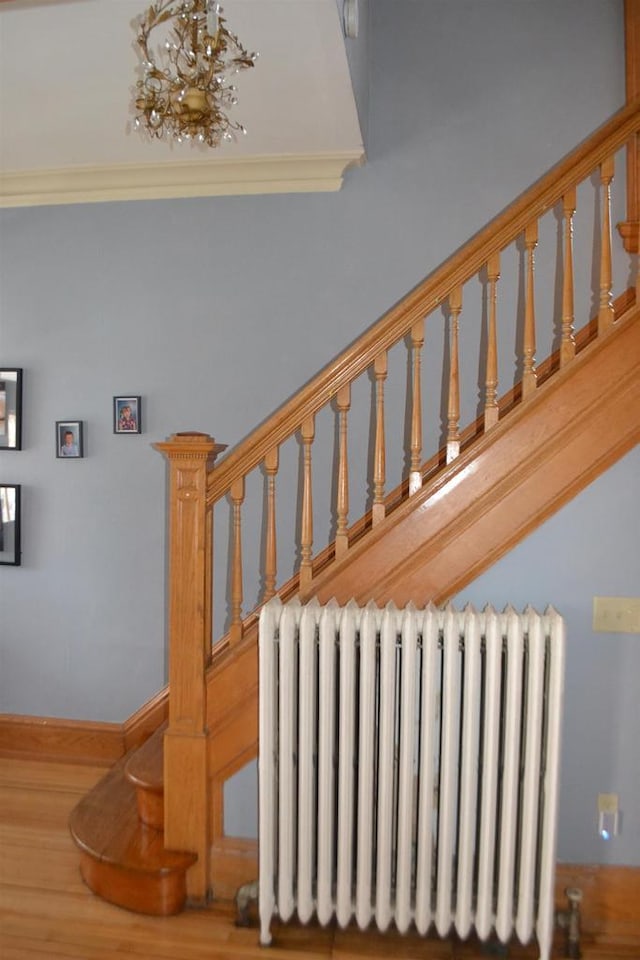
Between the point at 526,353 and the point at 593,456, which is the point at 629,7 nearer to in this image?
the point at 526,353

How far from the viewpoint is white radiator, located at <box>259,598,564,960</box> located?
1.96 m

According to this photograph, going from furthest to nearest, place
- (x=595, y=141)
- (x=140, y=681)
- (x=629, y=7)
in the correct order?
(x=140, y=681), (x=629, y=7), (x=595, y=141)

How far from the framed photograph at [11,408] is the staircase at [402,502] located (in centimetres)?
169

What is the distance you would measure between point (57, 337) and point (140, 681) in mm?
1865

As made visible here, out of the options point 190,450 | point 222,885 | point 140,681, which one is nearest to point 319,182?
point 190,450

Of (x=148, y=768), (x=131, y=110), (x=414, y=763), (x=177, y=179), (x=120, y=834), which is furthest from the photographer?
(x=177, y=179)

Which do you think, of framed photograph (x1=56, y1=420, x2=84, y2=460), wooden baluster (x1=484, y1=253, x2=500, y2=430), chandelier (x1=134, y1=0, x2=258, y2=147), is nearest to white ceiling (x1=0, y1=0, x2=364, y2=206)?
chandelier (x1=134, y1=0, x2=258, y2=147)

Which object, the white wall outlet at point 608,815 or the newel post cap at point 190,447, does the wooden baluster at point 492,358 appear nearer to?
the newel post cap at point 190,447

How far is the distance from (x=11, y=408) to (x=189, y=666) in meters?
2.00

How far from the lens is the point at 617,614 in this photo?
7.09ft

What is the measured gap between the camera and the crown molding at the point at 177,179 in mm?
3158

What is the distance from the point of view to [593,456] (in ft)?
6.95

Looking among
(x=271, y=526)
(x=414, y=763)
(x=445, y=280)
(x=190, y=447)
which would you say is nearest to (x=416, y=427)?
(x=445, y=280)

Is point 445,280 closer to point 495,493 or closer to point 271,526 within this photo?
point 495,493
